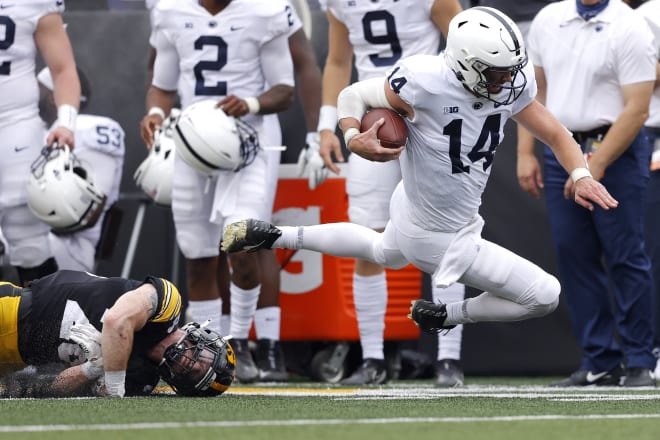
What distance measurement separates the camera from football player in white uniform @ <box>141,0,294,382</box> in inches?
251

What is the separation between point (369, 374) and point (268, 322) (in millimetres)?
676

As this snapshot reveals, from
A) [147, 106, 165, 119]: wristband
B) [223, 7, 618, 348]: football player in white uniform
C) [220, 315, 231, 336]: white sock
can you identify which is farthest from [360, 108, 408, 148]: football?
[220, 315, 231, 336]: white sock

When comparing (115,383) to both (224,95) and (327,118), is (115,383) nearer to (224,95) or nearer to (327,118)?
(327,118)

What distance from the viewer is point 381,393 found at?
5223 millimetres

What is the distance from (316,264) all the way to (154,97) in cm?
117

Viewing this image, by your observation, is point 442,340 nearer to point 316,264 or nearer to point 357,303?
point 357,303

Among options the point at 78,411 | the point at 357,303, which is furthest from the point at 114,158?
the point at 78,411

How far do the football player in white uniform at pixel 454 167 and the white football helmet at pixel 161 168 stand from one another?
172 centimetres

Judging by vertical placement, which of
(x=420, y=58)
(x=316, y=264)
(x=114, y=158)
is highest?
(x=420, y=58)

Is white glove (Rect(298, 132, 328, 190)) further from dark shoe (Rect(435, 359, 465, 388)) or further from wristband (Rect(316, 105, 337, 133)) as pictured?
dark shoe (Rect(435, 359, 465, 388))

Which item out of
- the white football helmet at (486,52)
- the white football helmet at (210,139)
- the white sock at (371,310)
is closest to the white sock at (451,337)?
the white sock at (371,310)

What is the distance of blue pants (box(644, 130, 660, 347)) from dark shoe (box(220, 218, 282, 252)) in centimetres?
263

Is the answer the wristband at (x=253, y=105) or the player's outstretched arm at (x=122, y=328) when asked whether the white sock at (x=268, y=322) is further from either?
the player's outstretched arm at (x=122, y=328)

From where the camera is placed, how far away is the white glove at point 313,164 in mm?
6445
